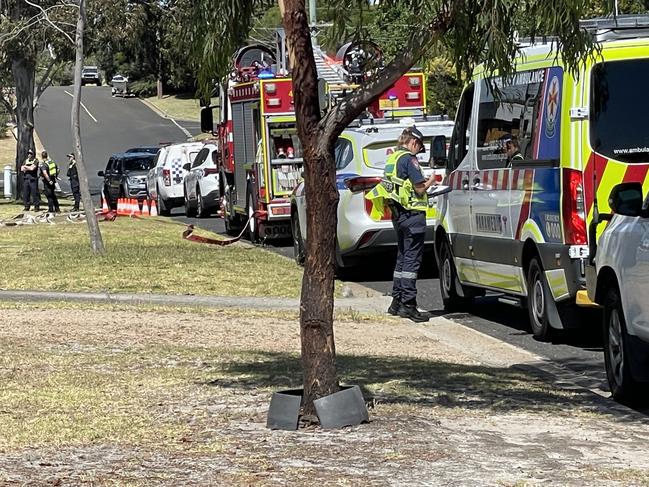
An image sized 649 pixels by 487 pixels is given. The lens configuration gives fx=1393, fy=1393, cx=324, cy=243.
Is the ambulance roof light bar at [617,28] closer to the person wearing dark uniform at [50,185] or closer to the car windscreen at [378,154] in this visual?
the car windscreen at [378,154]

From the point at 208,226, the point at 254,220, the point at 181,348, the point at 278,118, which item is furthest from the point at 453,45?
the point at 208,226

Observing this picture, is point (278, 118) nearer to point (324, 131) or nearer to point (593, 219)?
point (593, 219)

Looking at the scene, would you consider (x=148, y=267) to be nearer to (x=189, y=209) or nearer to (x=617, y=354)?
(x=617, y=354)

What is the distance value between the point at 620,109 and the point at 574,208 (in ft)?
2.82

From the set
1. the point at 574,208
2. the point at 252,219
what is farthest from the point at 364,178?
the point at 252,219

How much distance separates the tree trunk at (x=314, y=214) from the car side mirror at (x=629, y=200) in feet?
6.18

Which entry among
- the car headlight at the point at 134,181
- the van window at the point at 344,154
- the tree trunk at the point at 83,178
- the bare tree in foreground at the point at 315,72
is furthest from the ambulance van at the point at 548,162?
the car headlight at the point at 134,181

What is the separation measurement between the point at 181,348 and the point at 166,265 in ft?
26.6

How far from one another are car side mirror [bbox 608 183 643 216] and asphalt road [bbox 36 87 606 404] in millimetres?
1950

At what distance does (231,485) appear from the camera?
6328 mm

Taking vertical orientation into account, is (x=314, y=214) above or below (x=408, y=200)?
above

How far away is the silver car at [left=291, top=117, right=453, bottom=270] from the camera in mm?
17203

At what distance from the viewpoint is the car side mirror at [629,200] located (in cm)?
845

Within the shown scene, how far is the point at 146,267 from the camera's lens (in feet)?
62.3
